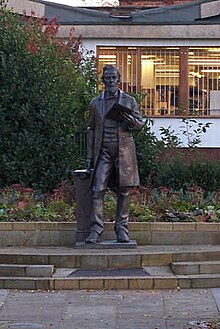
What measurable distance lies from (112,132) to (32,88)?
6398mm

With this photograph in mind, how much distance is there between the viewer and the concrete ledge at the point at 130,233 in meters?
13.8

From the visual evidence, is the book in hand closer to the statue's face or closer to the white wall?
the statue's face

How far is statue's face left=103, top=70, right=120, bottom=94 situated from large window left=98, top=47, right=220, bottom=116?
1181 centimetres

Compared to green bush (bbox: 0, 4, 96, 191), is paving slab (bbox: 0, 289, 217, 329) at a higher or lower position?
lower

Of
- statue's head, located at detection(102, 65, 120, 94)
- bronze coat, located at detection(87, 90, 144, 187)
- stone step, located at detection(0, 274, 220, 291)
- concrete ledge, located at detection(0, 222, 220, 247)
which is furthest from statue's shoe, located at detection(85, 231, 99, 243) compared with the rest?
statue's head, located at detection(102, 65, 120, 94)

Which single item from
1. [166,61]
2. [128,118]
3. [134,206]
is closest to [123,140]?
[128,118]

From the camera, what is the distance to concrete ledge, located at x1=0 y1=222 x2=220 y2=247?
45.1 ft

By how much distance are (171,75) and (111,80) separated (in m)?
12.3

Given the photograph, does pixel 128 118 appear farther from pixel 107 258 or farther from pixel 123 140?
pixel 107 258

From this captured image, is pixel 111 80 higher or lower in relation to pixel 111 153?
higher

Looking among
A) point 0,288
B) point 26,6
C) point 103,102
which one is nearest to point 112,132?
point 103,102

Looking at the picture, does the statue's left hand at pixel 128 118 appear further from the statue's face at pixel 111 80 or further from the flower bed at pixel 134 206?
the flower bed at pixel 134 206

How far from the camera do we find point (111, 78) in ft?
42.5

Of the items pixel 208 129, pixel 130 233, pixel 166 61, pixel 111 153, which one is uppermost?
pixel 166 61
